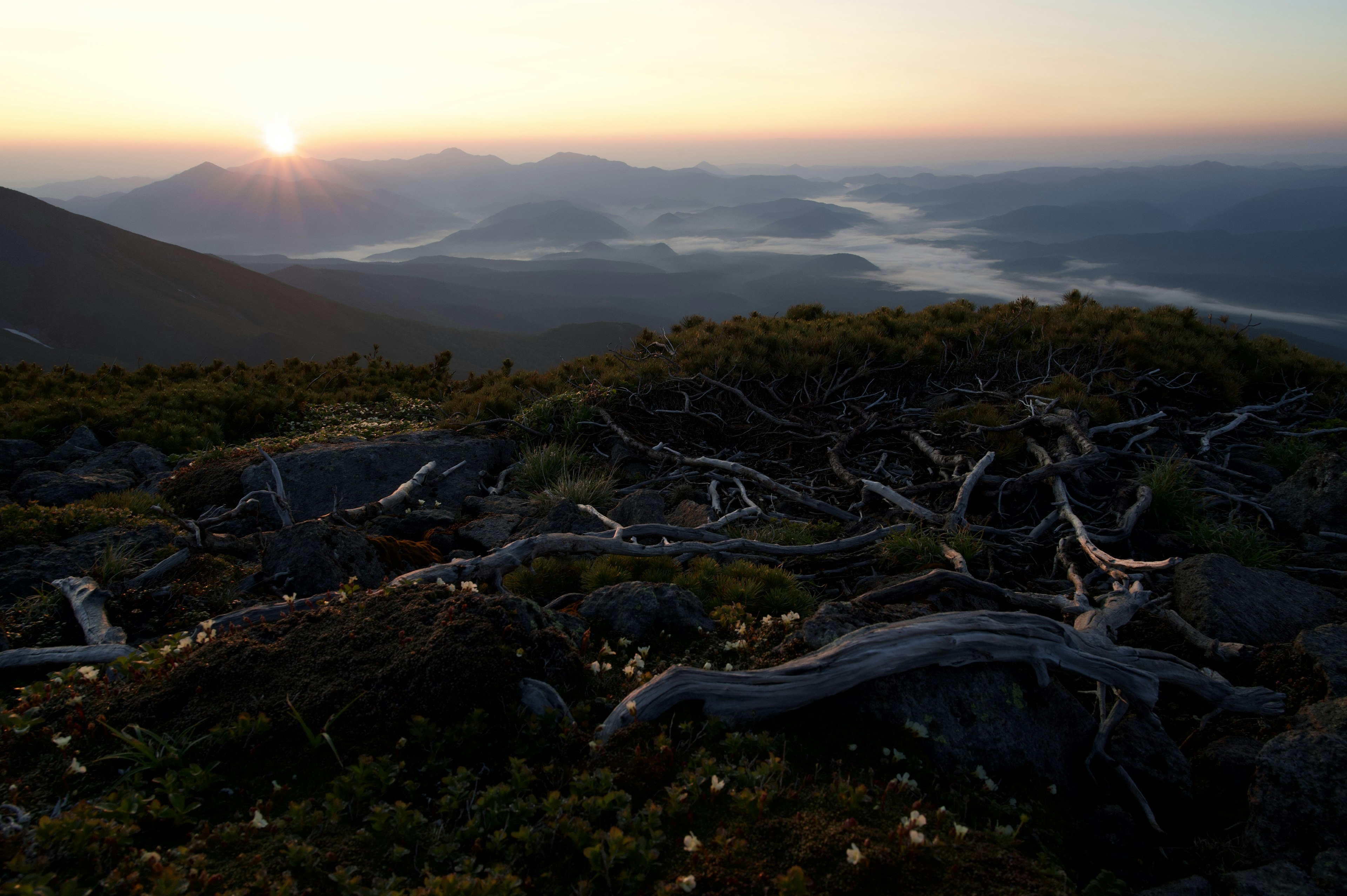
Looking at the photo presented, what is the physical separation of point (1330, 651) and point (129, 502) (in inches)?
435

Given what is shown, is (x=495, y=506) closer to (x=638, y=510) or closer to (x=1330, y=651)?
(x=638, y=510)

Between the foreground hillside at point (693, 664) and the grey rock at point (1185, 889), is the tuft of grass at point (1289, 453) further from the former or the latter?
the grey rock at point (1185, 889)

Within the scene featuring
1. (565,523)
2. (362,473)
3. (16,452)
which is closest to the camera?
(565,523)

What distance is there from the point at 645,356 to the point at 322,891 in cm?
1165

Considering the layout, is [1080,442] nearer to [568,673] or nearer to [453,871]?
[568,673]

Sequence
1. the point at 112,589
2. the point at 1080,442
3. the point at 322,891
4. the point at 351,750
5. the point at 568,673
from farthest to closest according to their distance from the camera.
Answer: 1. the point at 1080,442
2. the point at 112,589
3. the point at 568,673
4. the point at 351,750
5. the point at 322,891

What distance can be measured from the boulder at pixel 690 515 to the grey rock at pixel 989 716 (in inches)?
150

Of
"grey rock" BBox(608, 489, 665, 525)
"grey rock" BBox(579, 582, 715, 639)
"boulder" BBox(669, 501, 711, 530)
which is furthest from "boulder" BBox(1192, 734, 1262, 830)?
"grey rock" BBox(608, 489, 665, 525)

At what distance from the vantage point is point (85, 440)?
11.1 m

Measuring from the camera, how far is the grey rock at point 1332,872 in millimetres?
2688

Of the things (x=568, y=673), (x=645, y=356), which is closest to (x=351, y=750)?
(x=568, y=673)

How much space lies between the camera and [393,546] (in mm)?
6375

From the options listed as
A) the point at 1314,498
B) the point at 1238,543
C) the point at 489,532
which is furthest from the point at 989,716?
A: the point at 1314,498

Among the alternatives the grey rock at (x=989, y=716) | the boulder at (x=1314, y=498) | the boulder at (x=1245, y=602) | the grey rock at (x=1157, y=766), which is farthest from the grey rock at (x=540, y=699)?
the boulder at (x=1314, y=498)
